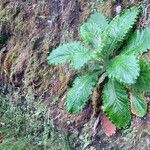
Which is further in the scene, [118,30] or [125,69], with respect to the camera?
[118,30]

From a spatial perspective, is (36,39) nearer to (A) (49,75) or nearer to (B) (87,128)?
(A) (49,75)

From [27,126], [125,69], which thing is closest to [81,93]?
[125,69]

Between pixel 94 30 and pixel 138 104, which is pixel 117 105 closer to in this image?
pixel 138 104

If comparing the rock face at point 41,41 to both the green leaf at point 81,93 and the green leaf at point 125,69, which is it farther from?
the green leaf at point 125,69

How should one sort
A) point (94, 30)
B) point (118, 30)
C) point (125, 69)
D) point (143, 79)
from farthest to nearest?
point (94, 30) → point (118, 30) → point (143, 79) → point (125, 69)

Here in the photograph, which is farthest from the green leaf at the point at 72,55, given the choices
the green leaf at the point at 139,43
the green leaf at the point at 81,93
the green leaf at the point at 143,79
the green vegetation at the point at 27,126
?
the green vegetation at the point at 27,126

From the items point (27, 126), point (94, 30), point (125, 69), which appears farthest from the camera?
point (27, 126)

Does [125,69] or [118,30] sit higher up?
[118,30]
